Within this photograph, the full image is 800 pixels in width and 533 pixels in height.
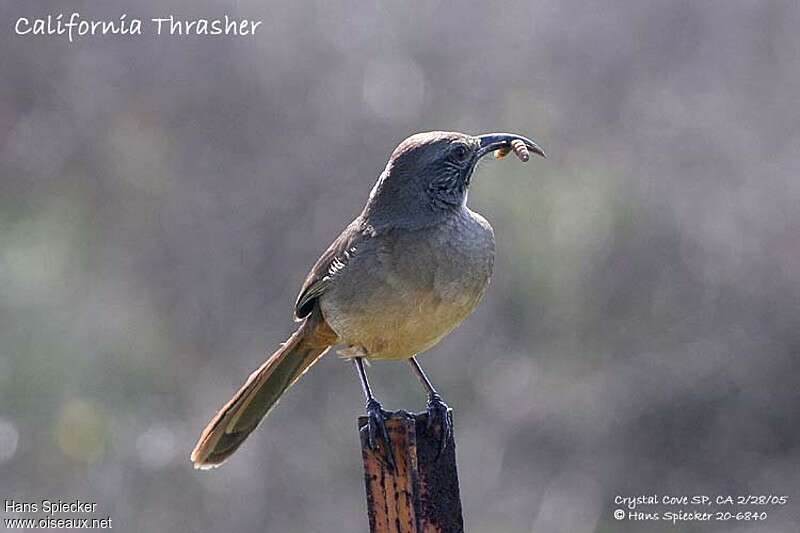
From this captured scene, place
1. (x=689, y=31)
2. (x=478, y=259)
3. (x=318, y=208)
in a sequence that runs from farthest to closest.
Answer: (x=689, y=31)
(x=318, y=208)
(x=478, y=259)

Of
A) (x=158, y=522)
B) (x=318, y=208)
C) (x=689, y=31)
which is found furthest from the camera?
(x=689, y=31)

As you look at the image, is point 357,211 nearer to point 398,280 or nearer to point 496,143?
point 496,143

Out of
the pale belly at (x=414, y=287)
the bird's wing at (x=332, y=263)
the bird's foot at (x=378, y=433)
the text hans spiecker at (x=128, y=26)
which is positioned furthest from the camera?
the text hans spiecker at (x=128, y=26)

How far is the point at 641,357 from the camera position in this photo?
424 inches

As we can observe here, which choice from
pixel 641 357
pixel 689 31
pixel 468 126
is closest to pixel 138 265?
pixel 468 126

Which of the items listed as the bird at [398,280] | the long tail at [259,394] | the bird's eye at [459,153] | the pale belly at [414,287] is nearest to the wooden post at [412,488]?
the bird at [398,280]

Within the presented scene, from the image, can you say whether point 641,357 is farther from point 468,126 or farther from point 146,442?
point 146,442

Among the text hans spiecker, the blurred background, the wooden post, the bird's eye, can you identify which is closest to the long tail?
the bird's eye

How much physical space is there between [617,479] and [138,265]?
152 inches

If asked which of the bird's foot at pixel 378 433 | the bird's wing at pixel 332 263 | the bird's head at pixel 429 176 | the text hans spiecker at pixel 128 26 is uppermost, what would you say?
the text hans spiecker at pixel 128 26

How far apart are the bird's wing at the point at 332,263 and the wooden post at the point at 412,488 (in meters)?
1.30

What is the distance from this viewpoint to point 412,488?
4680mm

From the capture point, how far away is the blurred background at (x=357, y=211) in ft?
34.4

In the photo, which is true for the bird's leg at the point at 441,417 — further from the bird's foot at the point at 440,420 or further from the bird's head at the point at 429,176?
the bird's head at the point at 429,176
